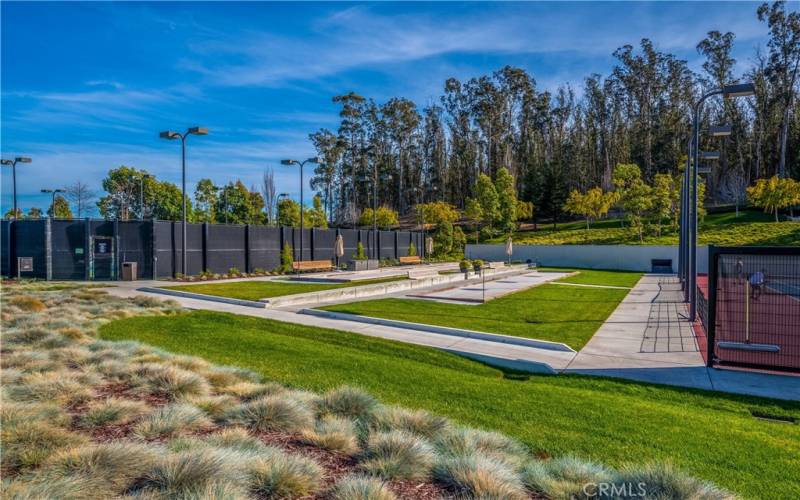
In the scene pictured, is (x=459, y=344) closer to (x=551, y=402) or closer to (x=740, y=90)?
(x=551, y=402)

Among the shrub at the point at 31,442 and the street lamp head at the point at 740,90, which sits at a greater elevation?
the street lamp head at the point at 740,90

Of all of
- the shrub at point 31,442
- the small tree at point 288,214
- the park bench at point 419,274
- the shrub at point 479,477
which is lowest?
the park bench at point 419,274

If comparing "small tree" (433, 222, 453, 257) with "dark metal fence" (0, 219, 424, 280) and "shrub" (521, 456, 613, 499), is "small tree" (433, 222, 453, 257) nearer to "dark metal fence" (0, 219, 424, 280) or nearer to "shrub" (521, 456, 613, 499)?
"dark metal fence" (0, 219, 424, 280)

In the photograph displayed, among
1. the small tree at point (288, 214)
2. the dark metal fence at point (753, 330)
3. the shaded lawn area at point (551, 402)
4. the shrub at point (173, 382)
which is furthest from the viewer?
the small tree at point (288, 214)

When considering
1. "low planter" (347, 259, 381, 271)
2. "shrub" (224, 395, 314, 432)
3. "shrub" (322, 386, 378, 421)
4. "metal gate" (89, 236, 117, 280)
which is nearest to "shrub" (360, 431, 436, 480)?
"shrub" (322, 386, 378, 421)

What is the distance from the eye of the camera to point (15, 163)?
2389cm

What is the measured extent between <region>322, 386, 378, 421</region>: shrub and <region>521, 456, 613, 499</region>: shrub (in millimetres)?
1675

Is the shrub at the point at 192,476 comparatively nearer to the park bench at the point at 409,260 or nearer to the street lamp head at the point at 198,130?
the street lamp head at the point at 198,130

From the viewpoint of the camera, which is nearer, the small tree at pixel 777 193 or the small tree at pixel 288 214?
the small tree at pixel 777 193

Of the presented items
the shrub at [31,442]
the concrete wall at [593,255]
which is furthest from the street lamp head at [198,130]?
the concrete wall at [593,255]

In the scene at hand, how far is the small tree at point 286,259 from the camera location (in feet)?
84.6

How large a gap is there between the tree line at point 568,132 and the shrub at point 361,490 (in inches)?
1976

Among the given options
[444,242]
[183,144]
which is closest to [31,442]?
[183,144]
